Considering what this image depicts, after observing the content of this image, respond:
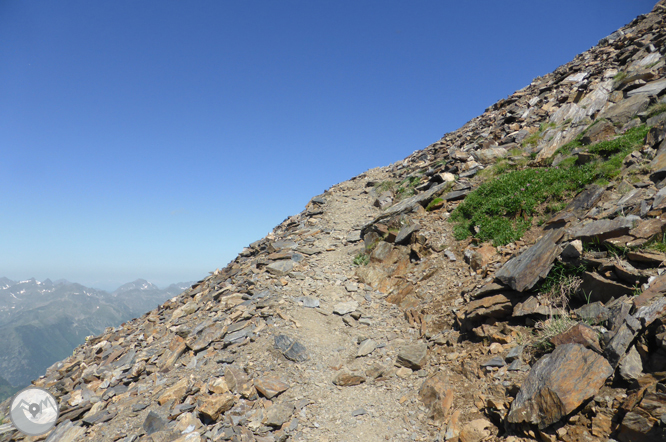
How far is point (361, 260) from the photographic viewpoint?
15266mm

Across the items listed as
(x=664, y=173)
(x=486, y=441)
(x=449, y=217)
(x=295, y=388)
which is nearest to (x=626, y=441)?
(x=486, y=441)

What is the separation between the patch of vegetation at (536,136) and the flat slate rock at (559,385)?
601 inches

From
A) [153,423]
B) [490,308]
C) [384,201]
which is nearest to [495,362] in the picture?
[490,308]

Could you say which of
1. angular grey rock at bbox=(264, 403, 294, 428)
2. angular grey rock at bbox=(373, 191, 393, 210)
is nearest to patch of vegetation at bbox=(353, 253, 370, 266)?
angular grey rock at bbox=(373, 191, 393, 210)

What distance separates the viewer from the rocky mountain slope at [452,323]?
5.70m

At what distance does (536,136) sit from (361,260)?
12.7 meters

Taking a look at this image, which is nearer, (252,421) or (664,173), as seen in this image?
(252,421)

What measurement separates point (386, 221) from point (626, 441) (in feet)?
41.6

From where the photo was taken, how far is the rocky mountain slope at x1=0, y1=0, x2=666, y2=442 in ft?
18.7

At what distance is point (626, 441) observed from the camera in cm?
435

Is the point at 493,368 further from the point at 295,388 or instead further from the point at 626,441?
the point at 295,388

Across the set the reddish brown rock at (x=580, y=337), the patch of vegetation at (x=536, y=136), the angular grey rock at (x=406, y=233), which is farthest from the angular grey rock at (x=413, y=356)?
the patch of vegetation at (x=536, y=136)

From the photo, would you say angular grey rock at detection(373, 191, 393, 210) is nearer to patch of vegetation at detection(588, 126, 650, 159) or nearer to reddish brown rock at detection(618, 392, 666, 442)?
patch of vegetation at detection(588, 126, 650, 159)

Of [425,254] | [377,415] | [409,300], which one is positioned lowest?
[377,415]
